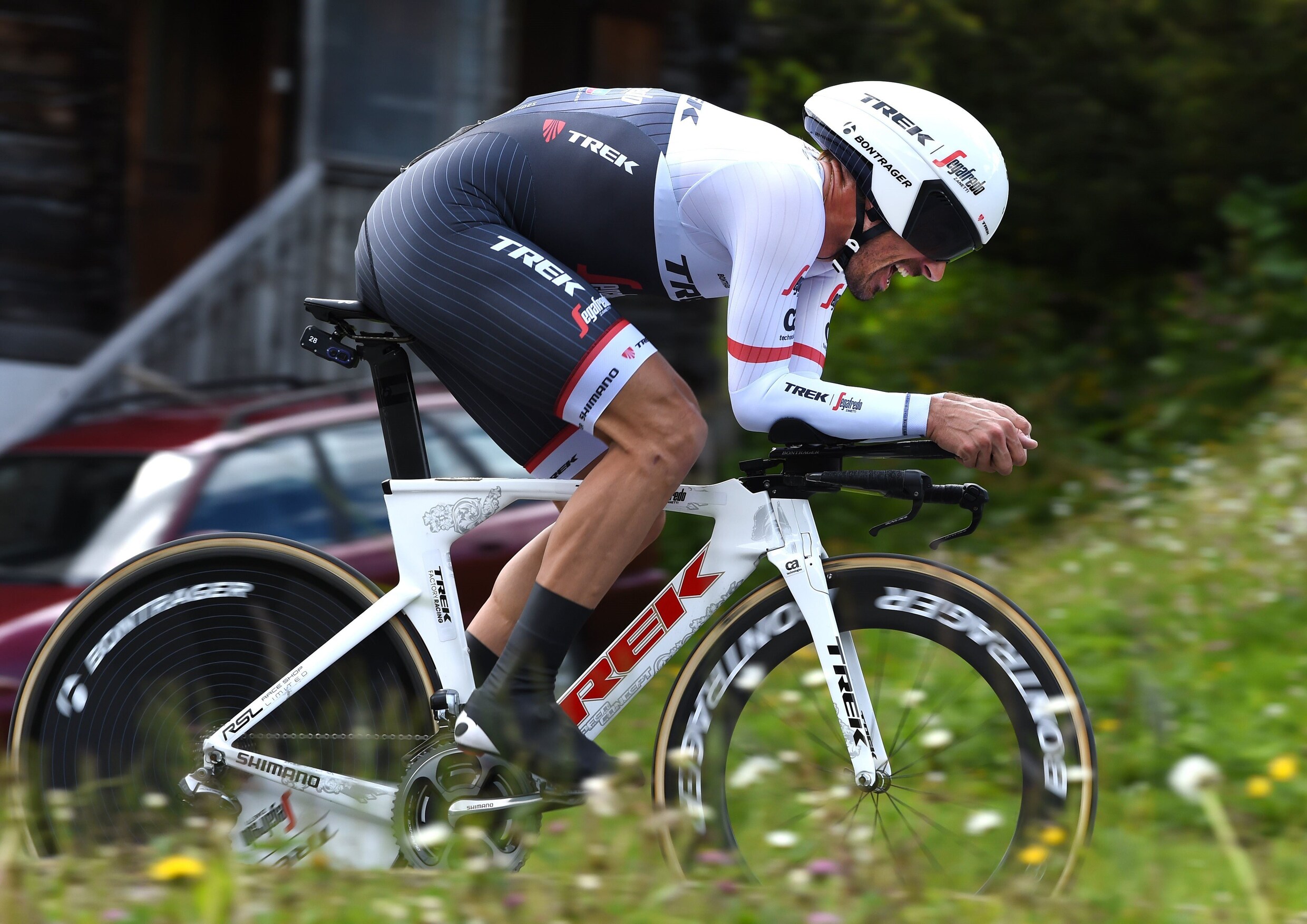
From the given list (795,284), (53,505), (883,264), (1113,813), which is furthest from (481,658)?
(53,505)

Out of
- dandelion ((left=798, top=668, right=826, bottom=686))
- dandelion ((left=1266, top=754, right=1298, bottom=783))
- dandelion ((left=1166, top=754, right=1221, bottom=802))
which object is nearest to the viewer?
dandelion ((left=1166, top=754, right=1221, bottom=802))

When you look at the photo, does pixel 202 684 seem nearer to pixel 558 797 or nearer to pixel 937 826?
pixel 558 797

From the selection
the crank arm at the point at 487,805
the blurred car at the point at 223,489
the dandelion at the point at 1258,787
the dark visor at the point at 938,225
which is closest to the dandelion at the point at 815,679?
the crank arm at the point at 487,805

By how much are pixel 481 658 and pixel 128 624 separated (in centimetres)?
81

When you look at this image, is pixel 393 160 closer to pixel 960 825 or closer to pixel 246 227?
pixel 246 227

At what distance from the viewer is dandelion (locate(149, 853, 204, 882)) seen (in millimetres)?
2520

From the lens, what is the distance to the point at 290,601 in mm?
3357

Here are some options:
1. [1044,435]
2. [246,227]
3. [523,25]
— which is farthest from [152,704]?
[523,25]

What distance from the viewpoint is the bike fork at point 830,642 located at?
3029mm

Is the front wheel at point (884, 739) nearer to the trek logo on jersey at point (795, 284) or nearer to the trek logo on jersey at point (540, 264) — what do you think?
the trek logo on jersey at point (795, 284)

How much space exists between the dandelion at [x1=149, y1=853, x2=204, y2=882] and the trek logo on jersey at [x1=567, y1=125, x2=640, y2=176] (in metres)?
1.61

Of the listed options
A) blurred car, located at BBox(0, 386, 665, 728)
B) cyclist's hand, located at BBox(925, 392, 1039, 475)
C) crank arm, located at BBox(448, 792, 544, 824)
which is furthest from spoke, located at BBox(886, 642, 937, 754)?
blurred car, located at BBox(0, 386, 665, 728)

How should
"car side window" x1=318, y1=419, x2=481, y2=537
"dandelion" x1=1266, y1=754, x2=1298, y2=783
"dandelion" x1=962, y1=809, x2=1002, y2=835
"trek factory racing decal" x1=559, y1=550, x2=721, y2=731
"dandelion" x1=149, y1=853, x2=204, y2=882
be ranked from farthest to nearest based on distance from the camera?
"car side window" x1=318, y1=419, x2=481, y2=537
"dandelion" x1=1266, y1=754, x2=1298, y2=783
"trek factory racing decal" x1=559, y1=550, x2=721, y2=731
"dandelion" x1=962, y1=809, x2=1002, y2=835
"dandelion" x1=149, y1=853, x2=204, y2=882

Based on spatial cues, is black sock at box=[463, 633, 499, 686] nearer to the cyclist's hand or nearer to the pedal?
the pedal
